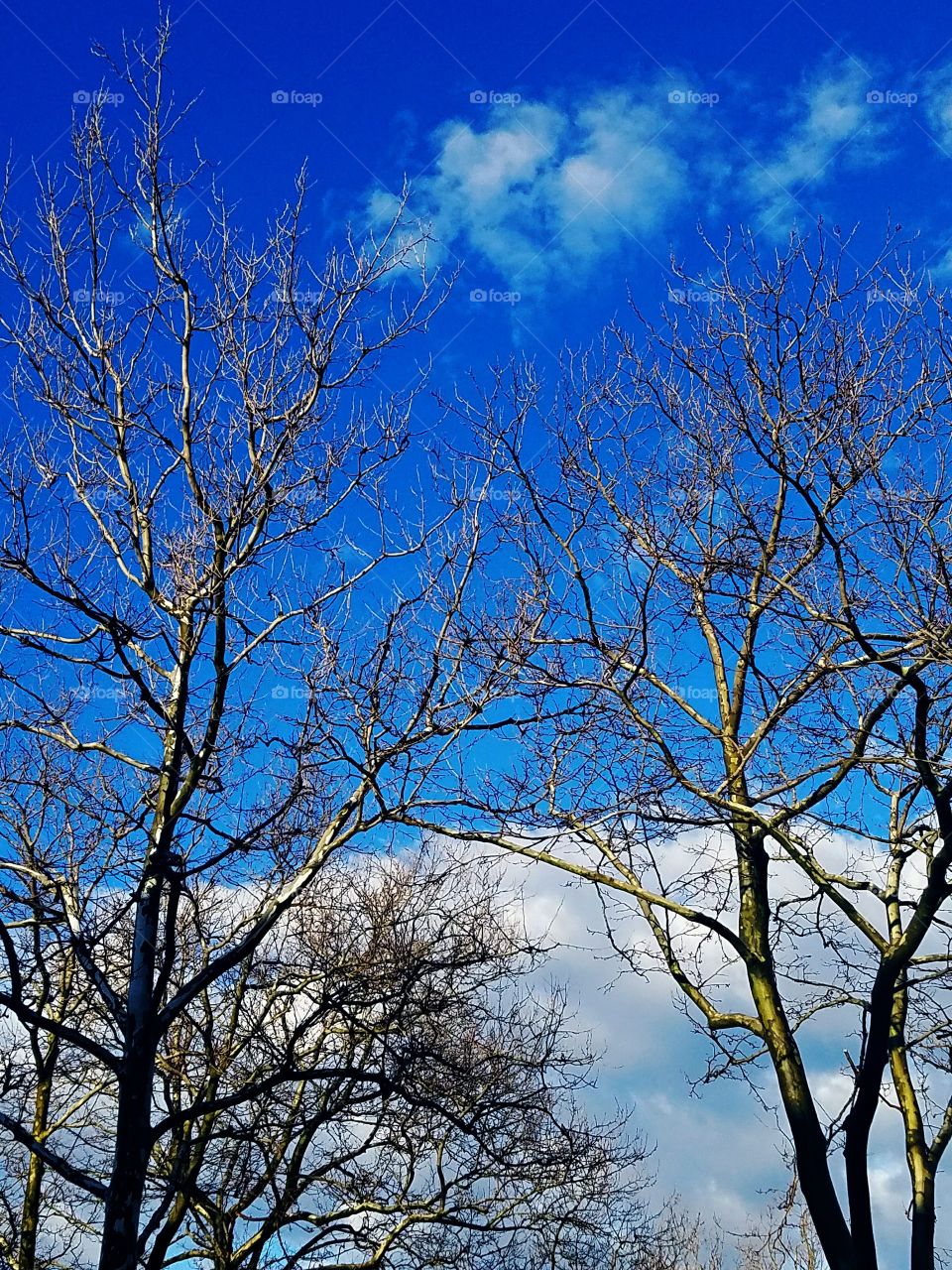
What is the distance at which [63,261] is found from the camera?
25.6 ft

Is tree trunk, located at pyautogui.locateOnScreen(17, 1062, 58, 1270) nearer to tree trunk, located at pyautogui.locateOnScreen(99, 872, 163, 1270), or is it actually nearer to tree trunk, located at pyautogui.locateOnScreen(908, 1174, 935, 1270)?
tree trunk, located at pyautogui.locateOnScreen(99, 872, 163, 1270)

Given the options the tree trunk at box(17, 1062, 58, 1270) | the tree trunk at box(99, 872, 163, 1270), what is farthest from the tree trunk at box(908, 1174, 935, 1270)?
the tree trunk at box(17, 1062, 58, 1270)

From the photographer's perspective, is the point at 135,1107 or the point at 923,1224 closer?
the point at 135,1107

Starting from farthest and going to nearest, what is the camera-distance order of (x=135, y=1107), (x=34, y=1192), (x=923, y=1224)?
(x=34, y=1192), (x=923, y=1224), (x=135, y=1107)

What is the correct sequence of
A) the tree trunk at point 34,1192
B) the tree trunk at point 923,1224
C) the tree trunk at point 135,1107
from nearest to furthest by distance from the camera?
the tree trunk at point 135,1107
the tree trunk at point 923,1224
the tree trunk at point 34,1192

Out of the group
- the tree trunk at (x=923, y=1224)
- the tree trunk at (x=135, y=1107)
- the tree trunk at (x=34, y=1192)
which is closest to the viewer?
A: the tree trunk at (x=135, y=1107)

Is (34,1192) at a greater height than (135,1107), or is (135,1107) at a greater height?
(34,1192)

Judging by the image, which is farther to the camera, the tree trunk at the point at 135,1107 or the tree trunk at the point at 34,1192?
the tree trunk at the point at 34,1192

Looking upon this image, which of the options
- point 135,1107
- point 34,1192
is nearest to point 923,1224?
point 135,1107

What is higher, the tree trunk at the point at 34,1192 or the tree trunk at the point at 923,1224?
the tree trunk at the point at 34,1192

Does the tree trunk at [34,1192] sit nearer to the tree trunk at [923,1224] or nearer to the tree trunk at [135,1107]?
the tree trunk at [135,1107]

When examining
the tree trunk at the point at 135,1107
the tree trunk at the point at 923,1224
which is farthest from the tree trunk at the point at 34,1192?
the tree trunk at the point at 923,1224

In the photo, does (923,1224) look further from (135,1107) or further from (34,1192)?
(34,1192)

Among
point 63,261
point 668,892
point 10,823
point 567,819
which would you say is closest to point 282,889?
point 567,819
